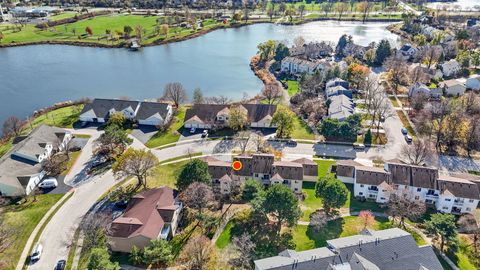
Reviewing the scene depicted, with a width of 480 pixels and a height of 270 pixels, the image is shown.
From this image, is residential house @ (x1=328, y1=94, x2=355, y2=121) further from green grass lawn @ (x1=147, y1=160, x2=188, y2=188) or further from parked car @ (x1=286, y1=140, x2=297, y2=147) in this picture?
green grass lawn @ (x1=147, y1=160, x2=188, y2=188)

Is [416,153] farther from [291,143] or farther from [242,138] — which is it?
[242,138]

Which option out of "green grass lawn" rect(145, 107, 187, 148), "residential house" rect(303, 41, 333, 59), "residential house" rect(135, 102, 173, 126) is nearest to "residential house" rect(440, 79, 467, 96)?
"residential house" rect(303, 41, 333, 59)

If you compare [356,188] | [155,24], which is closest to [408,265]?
[356,188]

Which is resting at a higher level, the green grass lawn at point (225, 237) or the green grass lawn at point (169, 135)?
the green grass lawn at point (169, 135)

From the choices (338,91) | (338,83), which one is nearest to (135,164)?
(338,91)

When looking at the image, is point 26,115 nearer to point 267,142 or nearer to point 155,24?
point 267,142

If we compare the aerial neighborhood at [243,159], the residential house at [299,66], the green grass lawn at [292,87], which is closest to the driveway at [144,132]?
the aerial neighborhood at [243,159]

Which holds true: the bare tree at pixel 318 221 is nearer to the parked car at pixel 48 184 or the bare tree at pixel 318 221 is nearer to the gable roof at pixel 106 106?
the parked car at pixel 48 184
